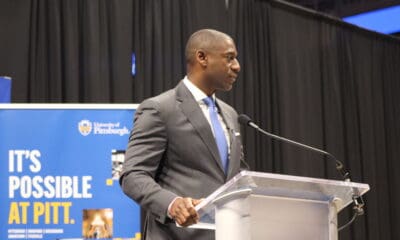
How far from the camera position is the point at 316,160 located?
6.20m

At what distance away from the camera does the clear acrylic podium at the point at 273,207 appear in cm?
197

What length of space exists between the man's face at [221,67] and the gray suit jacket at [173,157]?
0.17 meters

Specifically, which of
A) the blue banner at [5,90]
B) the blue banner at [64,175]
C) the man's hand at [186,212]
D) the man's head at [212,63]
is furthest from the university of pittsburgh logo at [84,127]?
the man's hand at [186,212]

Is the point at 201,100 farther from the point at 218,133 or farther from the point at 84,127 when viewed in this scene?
the point at 84,127

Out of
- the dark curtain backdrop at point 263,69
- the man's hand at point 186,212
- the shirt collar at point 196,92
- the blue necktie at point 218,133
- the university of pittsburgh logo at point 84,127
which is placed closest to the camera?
the man's hand at point 186,212

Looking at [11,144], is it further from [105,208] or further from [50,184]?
[105,208]

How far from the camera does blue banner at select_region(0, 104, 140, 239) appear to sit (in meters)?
3.62

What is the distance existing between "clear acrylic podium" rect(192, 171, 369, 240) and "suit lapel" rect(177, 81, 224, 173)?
397 millimetres

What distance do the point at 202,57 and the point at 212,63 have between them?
0.05m

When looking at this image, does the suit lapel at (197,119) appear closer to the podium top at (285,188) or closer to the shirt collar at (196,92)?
the shirt collar at (196,92)

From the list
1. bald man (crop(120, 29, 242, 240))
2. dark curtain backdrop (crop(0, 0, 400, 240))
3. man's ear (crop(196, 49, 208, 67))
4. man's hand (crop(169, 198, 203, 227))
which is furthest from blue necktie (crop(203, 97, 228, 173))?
dark curtain backdrop (crop(0, 0, 400, 240))

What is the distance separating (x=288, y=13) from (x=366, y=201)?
6.45ft

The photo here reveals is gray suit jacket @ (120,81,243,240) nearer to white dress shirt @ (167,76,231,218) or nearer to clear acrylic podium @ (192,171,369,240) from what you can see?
white dress shirt @ (167,76,231,218)

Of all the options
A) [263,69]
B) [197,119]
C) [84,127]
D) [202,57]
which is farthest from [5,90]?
[263,69]
